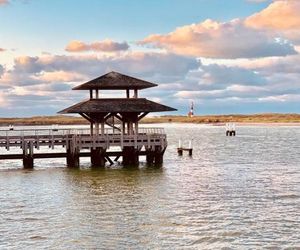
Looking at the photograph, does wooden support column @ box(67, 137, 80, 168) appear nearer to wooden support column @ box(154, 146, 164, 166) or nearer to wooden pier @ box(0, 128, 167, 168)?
wooden pier @ box(0, 128, 167, 168)

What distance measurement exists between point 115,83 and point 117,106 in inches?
75.2

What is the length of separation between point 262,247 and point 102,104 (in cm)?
2605

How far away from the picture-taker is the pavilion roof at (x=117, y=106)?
4275 cm

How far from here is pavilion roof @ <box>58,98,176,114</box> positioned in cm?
4275

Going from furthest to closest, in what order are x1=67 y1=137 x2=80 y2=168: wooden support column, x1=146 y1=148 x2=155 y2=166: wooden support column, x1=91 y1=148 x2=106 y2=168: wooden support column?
x1=146 y1=148 x2=155 y2=166: wooden support column, x1=91 y1=148 x2=106 y2=168: wooden support column, x1=67 y1=137 x2=80 y2=168: wooden support column

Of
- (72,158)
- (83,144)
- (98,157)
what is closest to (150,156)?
(98,157)

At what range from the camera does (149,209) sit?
25781 mm

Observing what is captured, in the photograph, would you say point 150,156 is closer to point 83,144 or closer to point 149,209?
point 83,144

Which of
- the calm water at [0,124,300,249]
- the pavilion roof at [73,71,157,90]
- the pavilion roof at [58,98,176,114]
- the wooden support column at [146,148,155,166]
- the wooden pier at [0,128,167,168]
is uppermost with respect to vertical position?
the pavilion roof at [73,71,157,90]

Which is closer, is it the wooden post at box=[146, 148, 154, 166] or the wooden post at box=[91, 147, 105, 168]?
the wooden post at box=[91, 147, 105, 168]

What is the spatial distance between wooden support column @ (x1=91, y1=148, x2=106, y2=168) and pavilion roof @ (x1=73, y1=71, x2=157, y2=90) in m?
4.91

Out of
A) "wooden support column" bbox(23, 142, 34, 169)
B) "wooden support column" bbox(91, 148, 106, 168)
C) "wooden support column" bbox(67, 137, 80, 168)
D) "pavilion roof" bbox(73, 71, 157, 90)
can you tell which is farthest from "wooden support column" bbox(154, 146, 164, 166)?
"wooden support column" bbox(23, 142, 34, 169)

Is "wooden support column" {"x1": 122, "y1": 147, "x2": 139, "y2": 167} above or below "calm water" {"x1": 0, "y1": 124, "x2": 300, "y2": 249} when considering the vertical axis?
above

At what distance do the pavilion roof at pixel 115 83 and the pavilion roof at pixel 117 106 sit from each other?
1038mm
